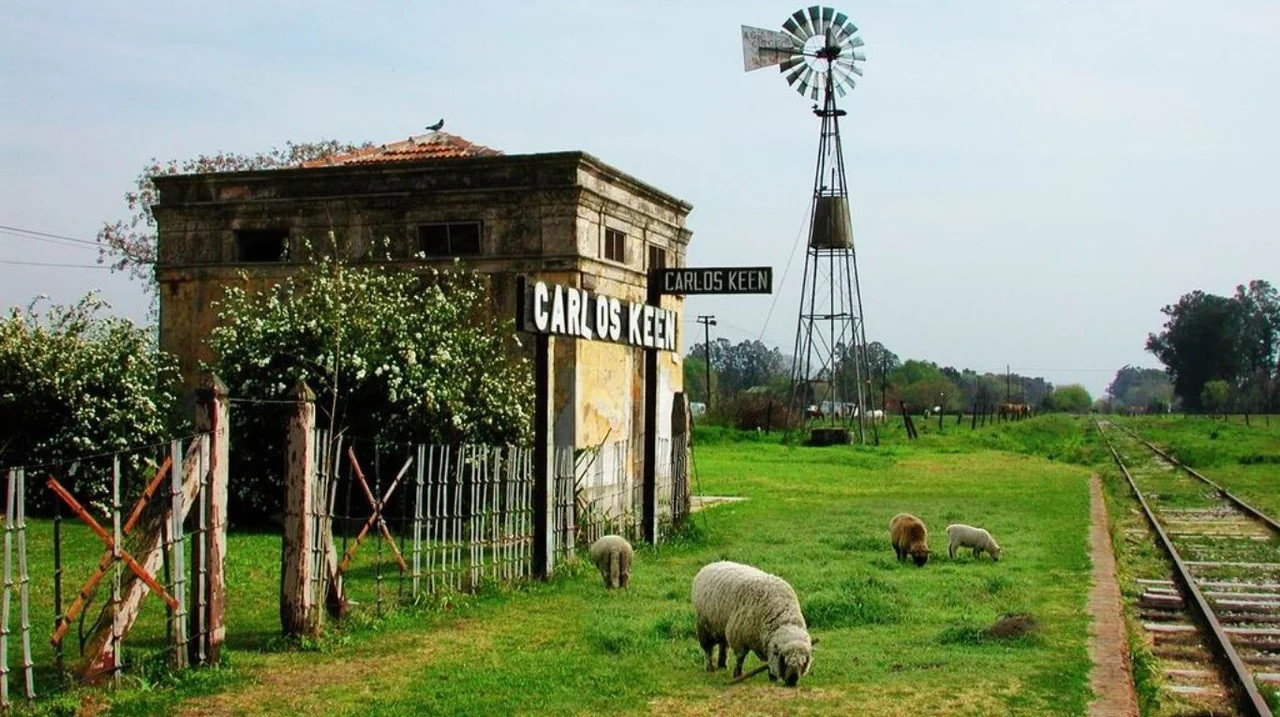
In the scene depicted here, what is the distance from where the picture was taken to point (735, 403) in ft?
188

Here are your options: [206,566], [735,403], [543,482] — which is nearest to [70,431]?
[543,482]

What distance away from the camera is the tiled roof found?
23.8 m

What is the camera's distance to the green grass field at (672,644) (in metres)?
8.67

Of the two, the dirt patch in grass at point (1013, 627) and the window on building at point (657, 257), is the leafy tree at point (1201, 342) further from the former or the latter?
the dirt patch in grass at point (1013, 627)

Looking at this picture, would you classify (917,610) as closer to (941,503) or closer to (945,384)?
(941,503)

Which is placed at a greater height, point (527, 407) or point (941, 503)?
point (527, 407)

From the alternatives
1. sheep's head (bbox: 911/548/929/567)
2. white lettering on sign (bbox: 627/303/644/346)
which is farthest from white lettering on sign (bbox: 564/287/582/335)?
sheep's head (bbox: 911/548/929/567)

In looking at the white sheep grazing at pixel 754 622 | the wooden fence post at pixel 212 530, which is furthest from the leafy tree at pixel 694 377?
the wooden fence post at pixel 212 530

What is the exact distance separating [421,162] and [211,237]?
13.2 ft

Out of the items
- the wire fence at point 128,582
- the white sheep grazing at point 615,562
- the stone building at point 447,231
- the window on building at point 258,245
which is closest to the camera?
the wire fence at point 128,582

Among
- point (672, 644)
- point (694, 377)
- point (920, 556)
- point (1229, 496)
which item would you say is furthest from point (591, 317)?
point (694, 377)

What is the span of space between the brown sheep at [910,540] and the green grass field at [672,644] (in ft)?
0.81

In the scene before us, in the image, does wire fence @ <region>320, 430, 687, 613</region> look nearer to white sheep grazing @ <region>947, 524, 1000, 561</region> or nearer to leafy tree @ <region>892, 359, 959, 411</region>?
white sheep grazing @ <region>947, 524, 1000, 561</region>

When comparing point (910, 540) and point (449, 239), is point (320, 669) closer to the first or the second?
point (910, 540)
